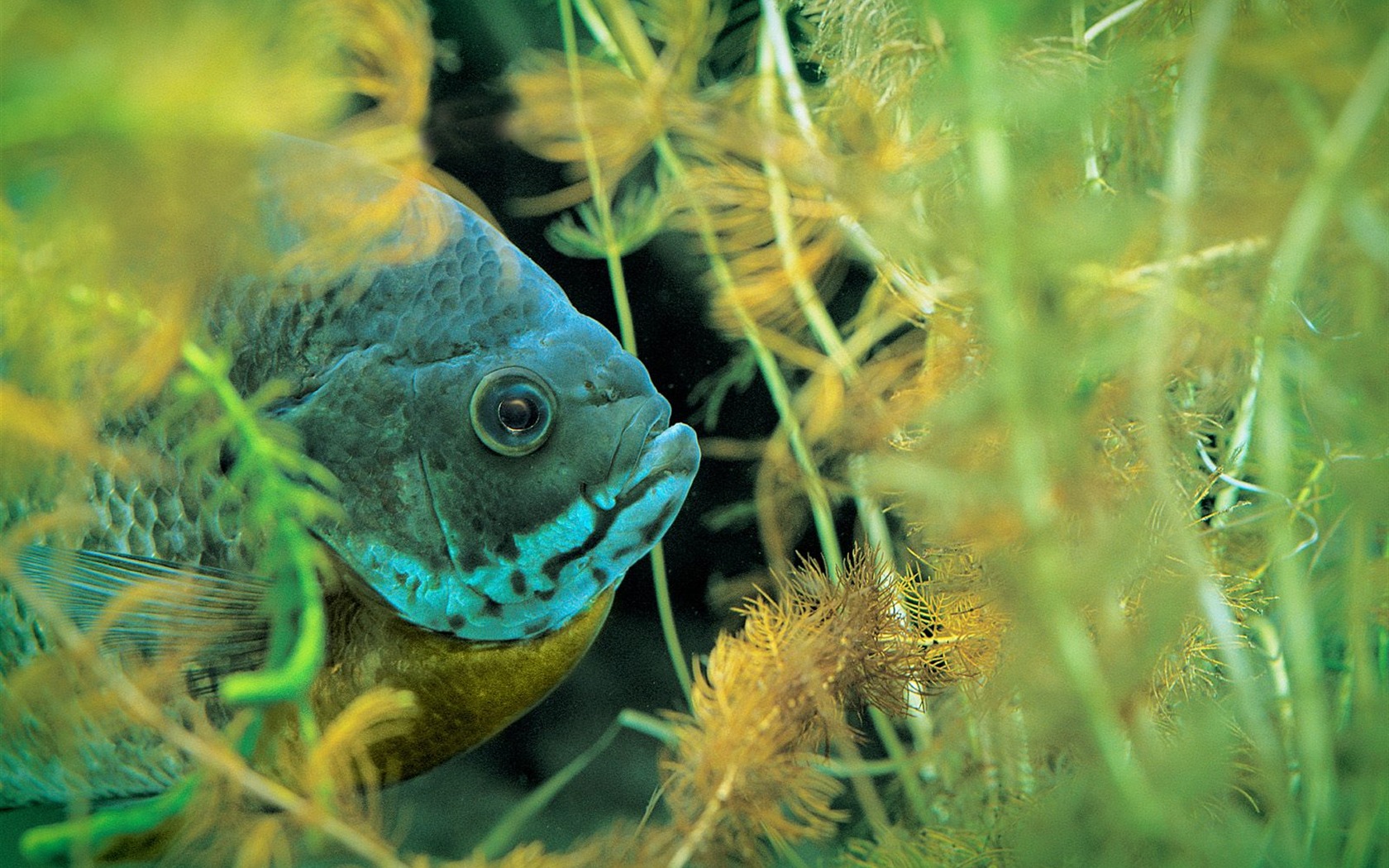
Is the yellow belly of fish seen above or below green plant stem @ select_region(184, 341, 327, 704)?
below

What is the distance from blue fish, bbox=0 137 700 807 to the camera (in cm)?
197

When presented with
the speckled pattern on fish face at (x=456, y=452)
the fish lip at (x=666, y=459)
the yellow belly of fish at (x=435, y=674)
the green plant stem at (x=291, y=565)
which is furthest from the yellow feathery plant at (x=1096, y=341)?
the green plant stem at (x=291, y=565)

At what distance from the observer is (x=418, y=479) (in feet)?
6.89

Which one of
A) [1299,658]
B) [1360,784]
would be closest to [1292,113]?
[1299,658]

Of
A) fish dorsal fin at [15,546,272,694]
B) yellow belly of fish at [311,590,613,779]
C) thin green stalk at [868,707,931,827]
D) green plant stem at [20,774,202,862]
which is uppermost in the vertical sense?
green plant stem at [20,774,202,862]

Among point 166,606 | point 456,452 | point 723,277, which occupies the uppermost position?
point 723,277

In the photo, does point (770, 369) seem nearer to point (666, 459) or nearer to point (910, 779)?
point (666, 459)

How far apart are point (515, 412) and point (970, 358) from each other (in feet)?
3.92

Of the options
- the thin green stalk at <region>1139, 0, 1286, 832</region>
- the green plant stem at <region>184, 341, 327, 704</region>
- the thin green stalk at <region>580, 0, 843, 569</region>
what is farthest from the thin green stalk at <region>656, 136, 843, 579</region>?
the green plant stem at <region>184, 341, 327, 704</region>

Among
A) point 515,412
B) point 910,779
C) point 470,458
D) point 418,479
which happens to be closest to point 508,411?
point 515,412

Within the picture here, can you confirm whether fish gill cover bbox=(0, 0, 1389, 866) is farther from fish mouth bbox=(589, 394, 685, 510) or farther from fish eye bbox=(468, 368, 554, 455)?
fish eye bbox=(468, 368, 554, 455)

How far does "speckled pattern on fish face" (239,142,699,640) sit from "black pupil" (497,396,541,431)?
0.07m

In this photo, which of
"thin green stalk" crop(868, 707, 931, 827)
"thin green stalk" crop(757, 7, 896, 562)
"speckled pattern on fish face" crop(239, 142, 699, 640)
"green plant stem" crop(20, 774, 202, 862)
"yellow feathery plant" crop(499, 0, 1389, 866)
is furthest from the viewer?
"thin green stalk" crop(868, 707, 931, 827)

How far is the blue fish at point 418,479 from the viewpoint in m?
1.97
